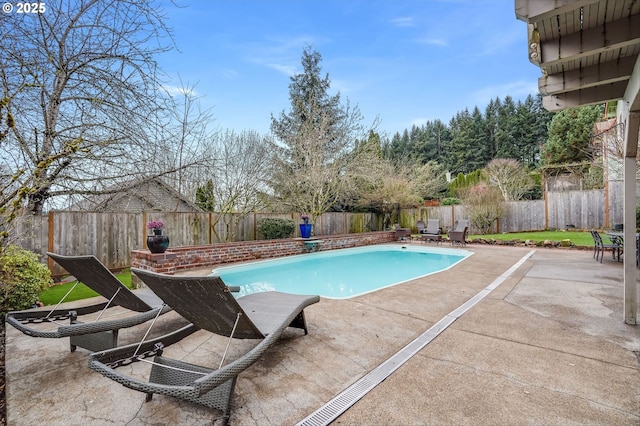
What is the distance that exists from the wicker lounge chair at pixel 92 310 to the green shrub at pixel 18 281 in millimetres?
1262

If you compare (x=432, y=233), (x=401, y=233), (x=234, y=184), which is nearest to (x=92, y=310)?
(x=234, y=184)

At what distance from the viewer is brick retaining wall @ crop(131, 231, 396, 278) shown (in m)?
6.79

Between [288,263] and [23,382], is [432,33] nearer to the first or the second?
[288,263]

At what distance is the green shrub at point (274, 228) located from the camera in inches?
441

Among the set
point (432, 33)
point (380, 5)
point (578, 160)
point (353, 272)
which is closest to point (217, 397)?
point (353, 272)

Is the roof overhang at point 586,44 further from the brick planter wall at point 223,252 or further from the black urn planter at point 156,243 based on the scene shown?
the brick planter wall at point 223,252

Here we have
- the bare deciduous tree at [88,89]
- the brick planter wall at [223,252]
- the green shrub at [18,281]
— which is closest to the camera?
the green shrub at [18,281]

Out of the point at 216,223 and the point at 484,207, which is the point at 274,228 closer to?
the point at 216,223

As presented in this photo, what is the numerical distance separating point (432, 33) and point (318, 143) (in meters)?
5.72

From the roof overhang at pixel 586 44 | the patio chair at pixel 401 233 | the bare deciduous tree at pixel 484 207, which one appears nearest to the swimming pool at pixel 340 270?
the patio chair at pixel 401 233

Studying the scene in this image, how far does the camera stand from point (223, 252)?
855 cm

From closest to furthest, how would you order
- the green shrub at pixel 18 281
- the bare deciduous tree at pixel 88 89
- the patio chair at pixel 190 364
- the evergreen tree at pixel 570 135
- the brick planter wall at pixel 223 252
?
the patio chair at pixel 190 364 → the green shrub at pixel 18 281 → the bare deciduous tree at pixel 88 89 → the brick planter wall at pixel 223 252 → the evergreen tree at pixel 570 135

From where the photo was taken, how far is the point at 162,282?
2141mm

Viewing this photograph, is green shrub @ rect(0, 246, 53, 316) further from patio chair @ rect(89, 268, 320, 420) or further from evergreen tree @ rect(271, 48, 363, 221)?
evergreen tree @ rect(271, 48, 363, 221)
